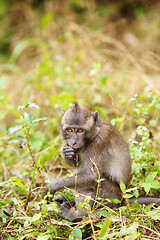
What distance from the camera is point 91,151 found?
15.2 feet

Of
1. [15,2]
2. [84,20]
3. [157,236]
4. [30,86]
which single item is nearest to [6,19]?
[15,2]

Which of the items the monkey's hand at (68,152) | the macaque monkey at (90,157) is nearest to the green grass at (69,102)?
the macaque monkey at (90,157)

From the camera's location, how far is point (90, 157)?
182 inches

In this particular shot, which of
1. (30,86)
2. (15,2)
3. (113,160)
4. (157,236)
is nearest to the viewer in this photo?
(157,236)

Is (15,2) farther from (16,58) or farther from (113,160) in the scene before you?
(113,160)

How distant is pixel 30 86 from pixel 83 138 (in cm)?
541

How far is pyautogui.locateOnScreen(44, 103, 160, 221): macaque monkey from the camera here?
14.8ft

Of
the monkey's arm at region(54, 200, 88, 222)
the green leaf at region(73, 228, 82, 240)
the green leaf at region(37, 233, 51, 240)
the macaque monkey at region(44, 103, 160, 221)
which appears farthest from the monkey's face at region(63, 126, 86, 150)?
the green leaf at region(37, 233, 51, 240)

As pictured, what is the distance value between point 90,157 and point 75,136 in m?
0.42

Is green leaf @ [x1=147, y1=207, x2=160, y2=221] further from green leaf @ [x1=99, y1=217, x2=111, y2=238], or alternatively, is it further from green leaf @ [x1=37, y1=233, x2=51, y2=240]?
green leaf @ [x1=37, y1=233, x2=51, y2=240]

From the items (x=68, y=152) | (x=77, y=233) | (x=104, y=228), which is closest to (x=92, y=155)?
(x=68, y=152)

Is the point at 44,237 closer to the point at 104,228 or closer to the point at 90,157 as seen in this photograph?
the point at 104,228

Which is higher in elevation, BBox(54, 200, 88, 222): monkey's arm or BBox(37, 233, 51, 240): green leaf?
BBox(54, 200, 88, 222): monkey's arm

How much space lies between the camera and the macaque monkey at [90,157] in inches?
177
